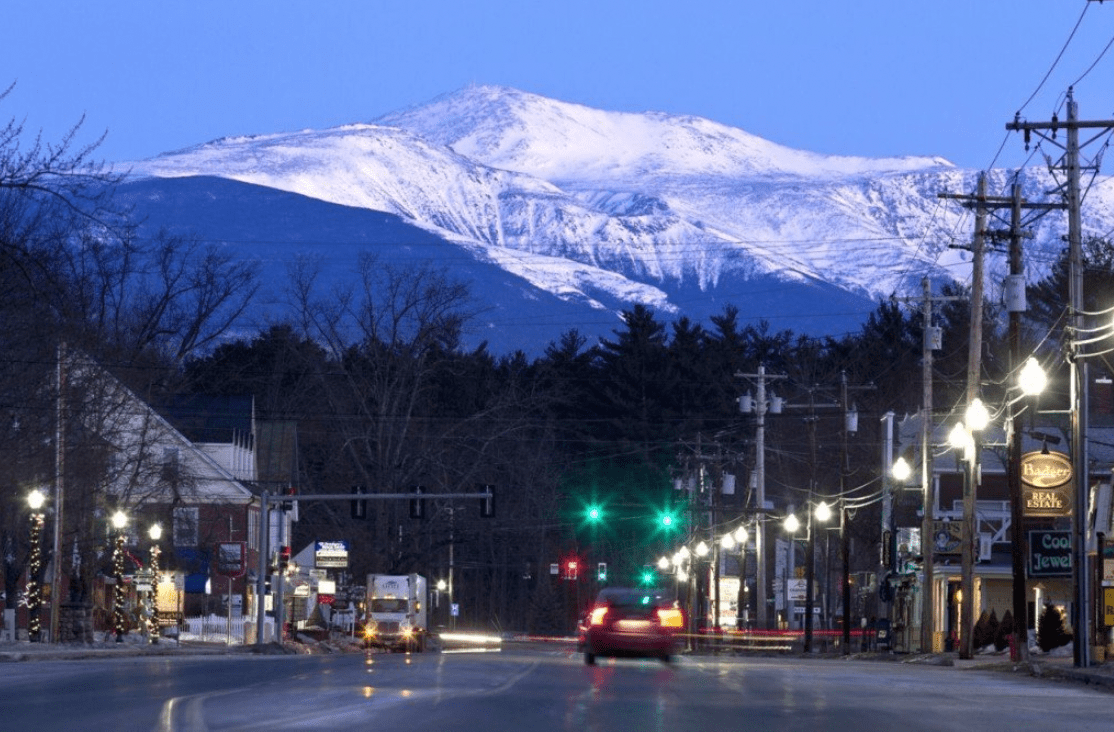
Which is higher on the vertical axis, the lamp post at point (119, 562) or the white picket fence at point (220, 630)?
the lamp post at point (119, 562)

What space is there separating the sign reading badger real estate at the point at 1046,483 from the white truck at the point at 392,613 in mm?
37102

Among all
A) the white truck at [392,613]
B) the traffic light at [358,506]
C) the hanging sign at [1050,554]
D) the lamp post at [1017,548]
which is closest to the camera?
the lamp post at [1017,548]

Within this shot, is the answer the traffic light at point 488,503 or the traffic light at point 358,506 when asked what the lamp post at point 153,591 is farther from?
the traffic light at point 488,503

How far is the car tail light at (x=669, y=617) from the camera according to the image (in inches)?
1586

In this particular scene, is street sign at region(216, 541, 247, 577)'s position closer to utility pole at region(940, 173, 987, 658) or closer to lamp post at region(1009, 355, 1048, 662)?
utility pole at region(940, 173, 987, 658)

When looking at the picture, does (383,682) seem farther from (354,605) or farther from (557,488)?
(557,488)

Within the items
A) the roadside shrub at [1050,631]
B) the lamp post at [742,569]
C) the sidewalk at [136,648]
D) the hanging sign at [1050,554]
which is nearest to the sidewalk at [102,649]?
the sidewalk at [136,648]

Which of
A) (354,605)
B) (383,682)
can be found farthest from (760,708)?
(354,605)

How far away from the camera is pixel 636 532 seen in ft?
447

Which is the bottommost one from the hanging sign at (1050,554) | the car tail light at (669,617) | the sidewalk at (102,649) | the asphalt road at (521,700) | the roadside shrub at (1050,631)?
the sidewalk at (102,649)

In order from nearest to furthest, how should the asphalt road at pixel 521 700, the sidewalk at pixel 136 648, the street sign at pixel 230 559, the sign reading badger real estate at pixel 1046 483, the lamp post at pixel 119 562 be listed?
1. the asphalt road at pixel 521 700
2. the sidewalk at pixel 136 648
3. the sign reading badger real estate at pixel 1046 483
4. the lamp post at pixel 119 562
5. the street sign at pixel 230 559

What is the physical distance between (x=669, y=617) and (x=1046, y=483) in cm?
1133

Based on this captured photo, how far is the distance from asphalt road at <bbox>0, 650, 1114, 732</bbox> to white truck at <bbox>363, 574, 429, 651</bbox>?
43.6m

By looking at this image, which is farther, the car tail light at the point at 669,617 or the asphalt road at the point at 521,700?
the car tail light at the point at 669,617
